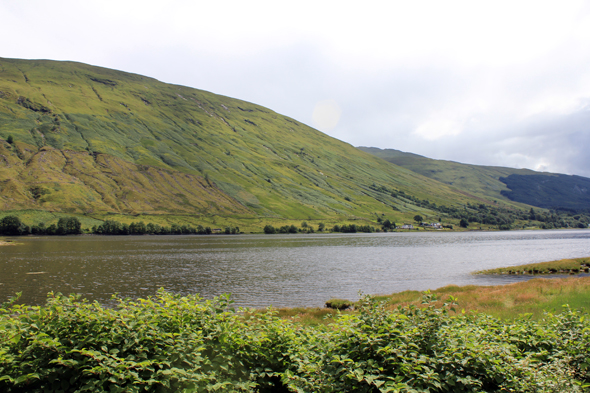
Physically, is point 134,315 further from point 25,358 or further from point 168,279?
point 168,279

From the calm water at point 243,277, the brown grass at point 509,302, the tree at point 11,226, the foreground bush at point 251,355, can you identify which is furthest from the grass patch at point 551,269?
the tree at point 11,226

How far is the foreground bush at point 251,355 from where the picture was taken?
338 inches

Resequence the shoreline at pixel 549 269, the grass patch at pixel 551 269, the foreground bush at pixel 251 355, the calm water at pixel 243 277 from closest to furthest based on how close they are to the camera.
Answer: the foreground bush at pixel 251 355, the calm water at pixel 243 277, the shoreline at pixel 549 269, the grass patch at pixel 551 269

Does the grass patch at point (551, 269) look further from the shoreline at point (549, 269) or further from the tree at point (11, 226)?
the tree at point (11, 226)

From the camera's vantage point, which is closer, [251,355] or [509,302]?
[251,355]

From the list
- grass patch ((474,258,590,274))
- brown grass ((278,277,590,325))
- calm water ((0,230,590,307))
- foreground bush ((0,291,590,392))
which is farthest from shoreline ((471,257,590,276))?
foreground bush ((0,291,590,392))

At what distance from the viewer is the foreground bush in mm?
8594

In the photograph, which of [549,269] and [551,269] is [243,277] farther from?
[551,269]

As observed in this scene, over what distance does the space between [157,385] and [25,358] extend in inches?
135

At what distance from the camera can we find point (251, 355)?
10.7 meters

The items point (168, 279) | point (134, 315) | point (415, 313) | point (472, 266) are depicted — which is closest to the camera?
point (134, 315)

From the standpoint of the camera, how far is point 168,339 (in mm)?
9656

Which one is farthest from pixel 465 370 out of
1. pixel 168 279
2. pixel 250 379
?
pixel 168 279

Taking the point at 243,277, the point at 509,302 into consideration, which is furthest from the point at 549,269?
the point at 243,277
